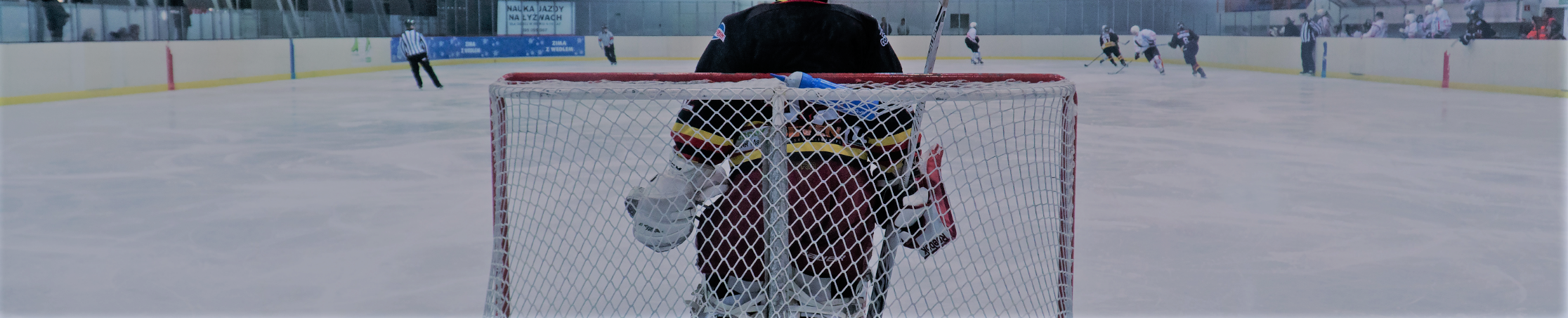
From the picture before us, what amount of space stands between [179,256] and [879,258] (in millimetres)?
2173

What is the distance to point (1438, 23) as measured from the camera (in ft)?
41.1

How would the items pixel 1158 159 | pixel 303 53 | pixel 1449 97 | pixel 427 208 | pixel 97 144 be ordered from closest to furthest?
pixel 427 208
pixel 1158 159
pixel 97 144
pixel 1449 97
pixel 303 53

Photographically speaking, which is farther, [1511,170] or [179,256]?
[1511,170]

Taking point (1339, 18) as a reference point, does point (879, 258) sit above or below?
below

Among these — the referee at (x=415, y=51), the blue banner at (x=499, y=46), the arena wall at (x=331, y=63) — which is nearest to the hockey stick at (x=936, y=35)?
the arena wall at (x=331, y=63)

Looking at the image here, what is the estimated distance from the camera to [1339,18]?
50.3ft

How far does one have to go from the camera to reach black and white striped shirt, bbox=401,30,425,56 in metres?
11.9

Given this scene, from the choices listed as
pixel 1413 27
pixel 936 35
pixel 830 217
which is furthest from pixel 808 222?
pixel 1413 27

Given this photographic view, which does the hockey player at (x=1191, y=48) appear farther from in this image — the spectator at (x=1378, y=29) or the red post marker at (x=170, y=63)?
the red post marker at (x=170, y=63)

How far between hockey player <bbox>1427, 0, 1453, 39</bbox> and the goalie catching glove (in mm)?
12925

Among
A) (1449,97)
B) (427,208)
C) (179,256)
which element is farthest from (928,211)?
(1449,97)

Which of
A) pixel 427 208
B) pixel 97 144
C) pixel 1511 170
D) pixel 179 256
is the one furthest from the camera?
pixel 97 144

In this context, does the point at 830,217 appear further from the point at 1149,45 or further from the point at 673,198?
the point at 1149,45

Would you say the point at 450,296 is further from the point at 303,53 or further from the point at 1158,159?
the point at 303,53
